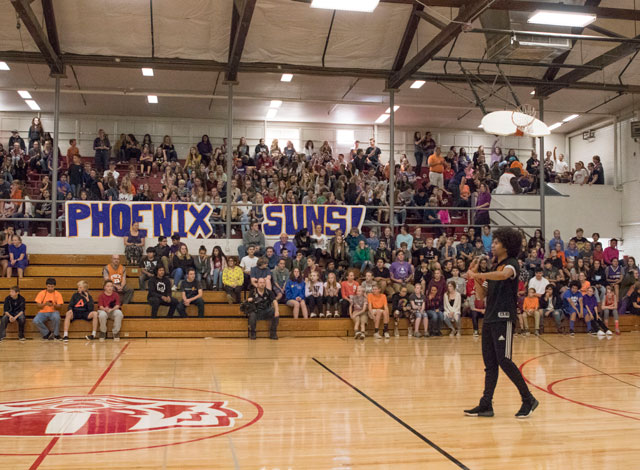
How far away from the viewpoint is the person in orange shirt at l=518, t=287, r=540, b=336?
14852mm

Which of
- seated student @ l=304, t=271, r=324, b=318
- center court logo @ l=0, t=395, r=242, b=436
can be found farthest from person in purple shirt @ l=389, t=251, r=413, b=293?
center court logo @ l=0, t=395, r=242, b=436

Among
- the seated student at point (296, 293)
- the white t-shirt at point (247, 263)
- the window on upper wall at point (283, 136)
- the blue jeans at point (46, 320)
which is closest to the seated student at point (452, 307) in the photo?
the seated student at point (296, 293)

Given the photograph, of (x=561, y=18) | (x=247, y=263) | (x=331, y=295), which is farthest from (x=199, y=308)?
(x=561, y=18)

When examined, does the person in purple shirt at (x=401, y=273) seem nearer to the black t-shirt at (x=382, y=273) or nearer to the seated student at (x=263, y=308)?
the black t-shirt at (x=382, y=273)

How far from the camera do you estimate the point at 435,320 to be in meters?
14.4

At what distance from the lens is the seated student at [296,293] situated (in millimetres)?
14430

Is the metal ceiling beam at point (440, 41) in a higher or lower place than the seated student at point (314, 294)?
higher

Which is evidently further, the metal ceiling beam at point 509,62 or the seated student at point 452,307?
the metal ceiling beam at point 509,62

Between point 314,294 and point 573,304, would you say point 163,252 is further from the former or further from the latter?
point 573,304

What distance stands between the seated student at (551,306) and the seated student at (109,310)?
29.1ft

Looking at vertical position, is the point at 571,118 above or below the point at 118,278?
above

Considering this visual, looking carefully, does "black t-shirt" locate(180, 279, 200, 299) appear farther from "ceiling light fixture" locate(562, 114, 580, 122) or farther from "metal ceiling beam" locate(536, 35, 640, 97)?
"ceiling light fixture" locate(562, 114, 580, 122)

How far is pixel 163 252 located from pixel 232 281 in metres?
1.75

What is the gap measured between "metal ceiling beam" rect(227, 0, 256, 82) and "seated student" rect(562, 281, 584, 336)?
29.6 ft
